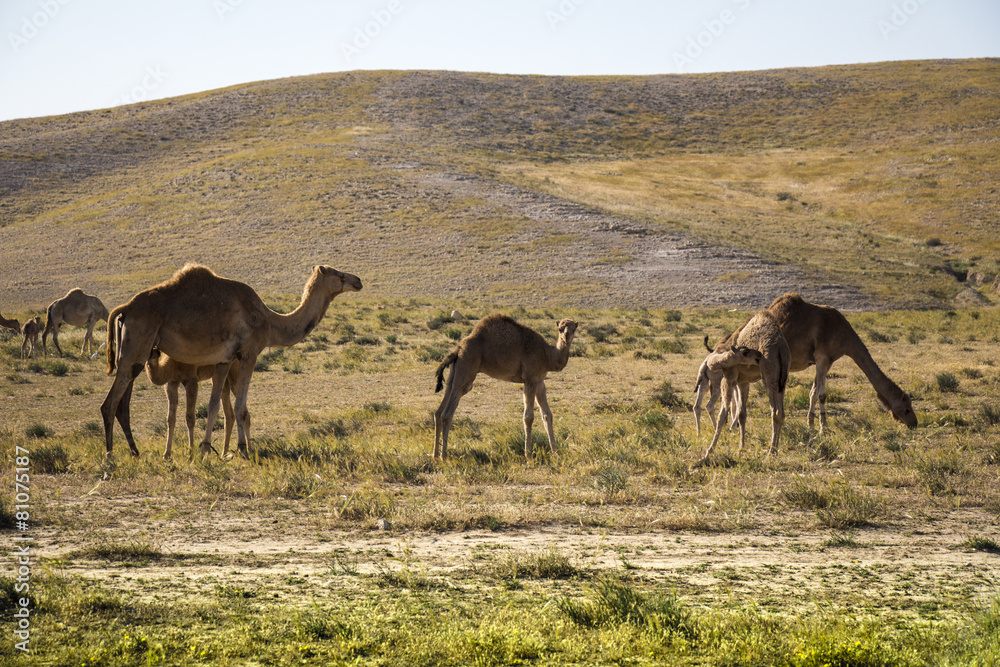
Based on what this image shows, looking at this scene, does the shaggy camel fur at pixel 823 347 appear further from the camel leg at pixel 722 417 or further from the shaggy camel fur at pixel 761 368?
the camel leg at pixel 722 417

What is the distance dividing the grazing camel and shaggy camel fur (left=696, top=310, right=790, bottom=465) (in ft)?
7.81

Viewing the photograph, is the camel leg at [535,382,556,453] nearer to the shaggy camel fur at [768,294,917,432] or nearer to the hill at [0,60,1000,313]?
the shaggy camel fur at [768,294,917,432]

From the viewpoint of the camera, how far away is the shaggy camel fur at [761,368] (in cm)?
1173

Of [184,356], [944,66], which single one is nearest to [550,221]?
[184,356]

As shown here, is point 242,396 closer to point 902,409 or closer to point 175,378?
point 175,378

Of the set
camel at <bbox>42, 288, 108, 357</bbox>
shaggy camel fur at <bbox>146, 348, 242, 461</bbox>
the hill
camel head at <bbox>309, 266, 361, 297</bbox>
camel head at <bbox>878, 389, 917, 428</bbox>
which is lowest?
camel head at <bbox>878, 389, 917, 428</bbox>

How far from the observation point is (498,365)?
1183cm

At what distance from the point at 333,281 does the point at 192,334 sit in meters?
2.74

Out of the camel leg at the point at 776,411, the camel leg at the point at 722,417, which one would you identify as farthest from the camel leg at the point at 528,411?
the camel leg at the point at 776,411

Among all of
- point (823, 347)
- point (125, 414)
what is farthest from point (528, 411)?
point (125, 414)

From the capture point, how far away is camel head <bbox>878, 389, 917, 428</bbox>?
1361 cm

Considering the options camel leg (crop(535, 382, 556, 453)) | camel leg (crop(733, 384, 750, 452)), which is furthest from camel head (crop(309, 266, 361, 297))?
camel leg (crop(733, 384, 750, 452))

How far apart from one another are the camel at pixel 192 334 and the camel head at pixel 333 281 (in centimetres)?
114

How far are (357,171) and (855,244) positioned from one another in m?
37.9
